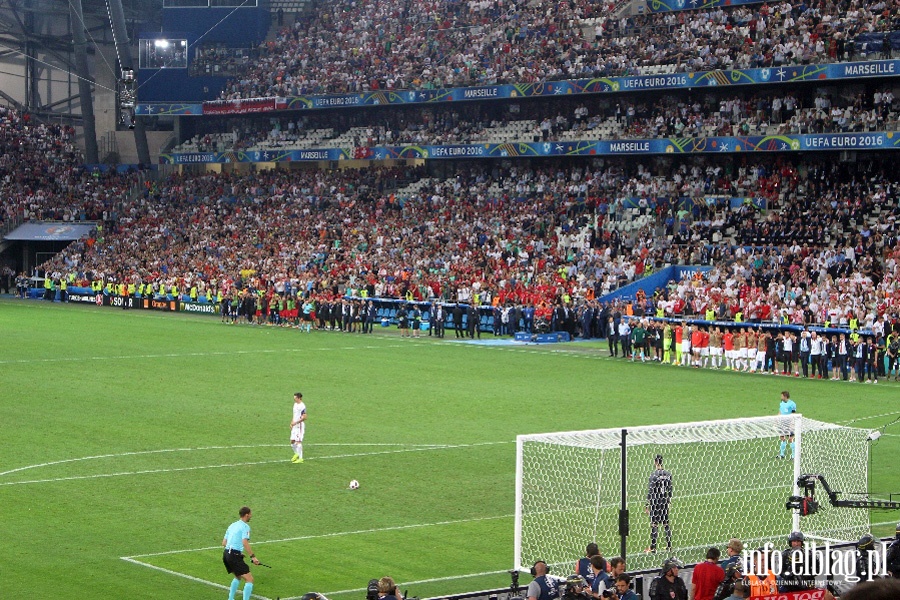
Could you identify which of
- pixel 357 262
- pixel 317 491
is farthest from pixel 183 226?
pixel 317 491

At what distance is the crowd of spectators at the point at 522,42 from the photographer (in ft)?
181

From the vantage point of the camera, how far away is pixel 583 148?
200 ft

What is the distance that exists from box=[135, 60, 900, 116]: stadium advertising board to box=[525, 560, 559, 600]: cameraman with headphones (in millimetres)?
42114

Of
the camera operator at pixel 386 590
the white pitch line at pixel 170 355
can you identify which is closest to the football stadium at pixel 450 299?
the camera operator at pixel 386 590

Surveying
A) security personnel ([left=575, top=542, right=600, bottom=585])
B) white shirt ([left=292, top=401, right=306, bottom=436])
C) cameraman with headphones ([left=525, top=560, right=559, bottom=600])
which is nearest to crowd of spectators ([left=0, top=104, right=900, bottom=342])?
white shirt ([left=292, top=401, right=306, bottom=436])

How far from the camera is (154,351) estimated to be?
44.6 metres

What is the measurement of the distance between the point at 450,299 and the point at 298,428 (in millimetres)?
30160

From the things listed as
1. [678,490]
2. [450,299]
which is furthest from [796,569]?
A: [450,299]

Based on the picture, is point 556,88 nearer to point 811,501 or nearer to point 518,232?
point 518,232

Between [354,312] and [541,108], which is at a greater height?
[541,108]

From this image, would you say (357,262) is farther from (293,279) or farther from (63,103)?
(63,103)

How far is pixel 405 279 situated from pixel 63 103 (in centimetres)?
3864

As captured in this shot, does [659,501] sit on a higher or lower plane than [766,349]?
lower

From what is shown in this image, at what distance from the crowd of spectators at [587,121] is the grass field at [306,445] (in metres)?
15.1
